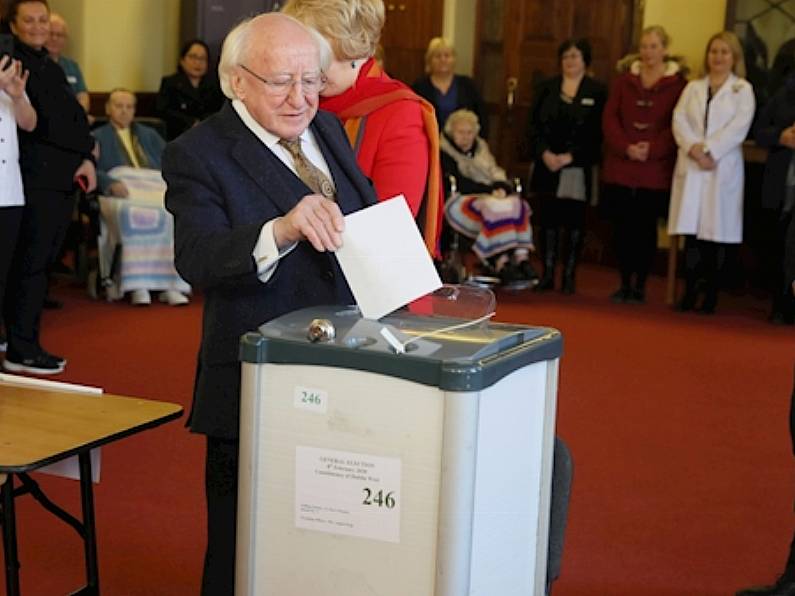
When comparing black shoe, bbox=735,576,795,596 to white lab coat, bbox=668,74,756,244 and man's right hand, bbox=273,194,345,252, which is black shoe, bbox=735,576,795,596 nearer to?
man's right hand, bbox=273,194,345,252

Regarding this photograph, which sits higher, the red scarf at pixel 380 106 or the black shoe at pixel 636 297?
the red scarf at pixel 380 106

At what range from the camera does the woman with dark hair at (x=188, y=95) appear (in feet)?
28.8

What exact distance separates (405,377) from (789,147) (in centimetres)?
598

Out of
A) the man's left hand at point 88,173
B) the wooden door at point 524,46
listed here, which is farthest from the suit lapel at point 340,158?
the wooden door at point 524,46

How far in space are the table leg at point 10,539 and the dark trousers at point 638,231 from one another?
5.88 metres

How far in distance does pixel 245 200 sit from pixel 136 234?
5243mm

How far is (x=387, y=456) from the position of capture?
79.6 inches

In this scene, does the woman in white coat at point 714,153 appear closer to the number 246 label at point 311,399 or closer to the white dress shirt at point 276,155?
the white dress shirt at point 276,155

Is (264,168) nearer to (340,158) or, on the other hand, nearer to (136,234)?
(340,158)

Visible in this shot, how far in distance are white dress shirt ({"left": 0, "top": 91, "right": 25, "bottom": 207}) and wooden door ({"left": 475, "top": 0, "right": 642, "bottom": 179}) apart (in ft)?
17.0

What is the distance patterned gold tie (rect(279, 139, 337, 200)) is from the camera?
2432 millimetres

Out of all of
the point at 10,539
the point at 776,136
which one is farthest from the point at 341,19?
the point at 776,136

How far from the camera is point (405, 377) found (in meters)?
2.00

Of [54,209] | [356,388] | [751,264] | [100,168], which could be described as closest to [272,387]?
[356,388]
